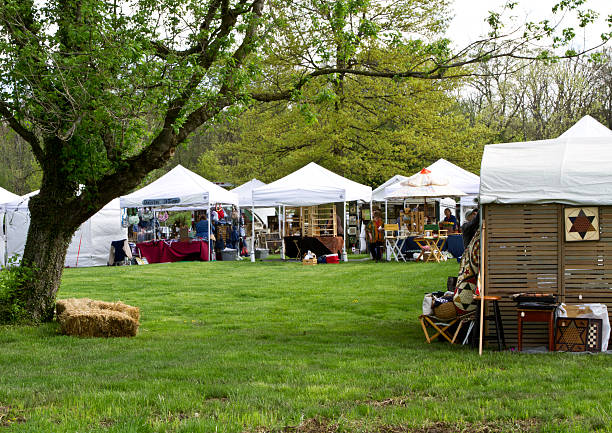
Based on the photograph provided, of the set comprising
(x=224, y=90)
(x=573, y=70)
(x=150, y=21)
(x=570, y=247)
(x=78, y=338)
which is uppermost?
(x=573, y=70)

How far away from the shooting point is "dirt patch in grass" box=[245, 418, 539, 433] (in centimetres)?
482

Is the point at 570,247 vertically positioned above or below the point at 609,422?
above

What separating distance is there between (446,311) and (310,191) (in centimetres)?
1541

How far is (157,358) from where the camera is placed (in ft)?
26.0

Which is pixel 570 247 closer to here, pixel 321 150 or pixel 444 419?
pixel 444 419

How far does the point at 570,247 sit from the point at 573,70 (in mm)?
34402

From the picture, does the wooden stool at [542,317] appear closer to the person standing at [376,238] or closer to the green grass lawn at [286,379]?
the green grass lawn at [286,379]

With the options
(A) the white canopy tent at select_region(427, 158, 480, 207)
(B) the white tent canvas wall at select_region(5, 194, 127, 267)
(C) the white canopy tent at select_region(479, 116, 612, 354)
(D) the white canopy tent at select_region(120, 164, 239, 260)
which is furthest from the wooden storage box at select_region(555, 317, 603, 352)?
(B) the white tent canvas wall at select_region(5, 194, 127, 267)

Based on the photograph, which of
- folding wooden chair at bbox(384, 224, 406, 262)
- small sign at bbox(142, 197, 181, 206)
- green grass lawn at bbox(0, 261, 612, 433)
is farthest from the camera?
small sign at bbox(142, 197, 181, 206)

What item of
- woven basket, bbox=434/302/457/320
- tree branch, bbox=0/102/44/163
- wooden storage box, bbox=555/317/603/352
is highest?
tree branch, bbox=0/102/44/163

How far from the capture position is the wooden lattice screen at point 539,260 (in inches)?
334

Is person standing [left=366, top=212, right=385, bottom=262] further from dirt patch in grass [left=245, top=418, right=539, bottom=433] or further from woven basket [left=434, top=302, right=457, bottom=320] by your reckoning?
dirt patch in grass [left=245, top=418, right=539, bottom=433]

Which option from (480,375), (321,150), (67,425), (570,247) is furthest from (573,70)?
(67,425)

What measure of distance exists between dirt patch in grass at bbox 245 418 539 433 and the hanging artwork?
158 inches
